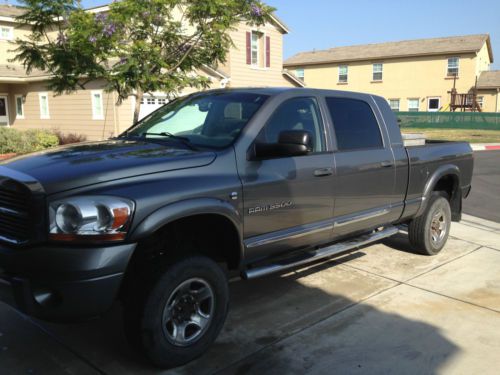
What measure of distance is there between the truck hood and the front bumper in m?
0.41

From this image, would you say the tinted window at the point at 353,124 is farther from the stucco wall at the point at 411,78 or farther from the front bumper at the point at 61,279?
the stucco wall at the point at 411,78

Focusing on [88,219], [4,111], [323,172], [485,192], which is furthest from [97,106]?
[88,219]

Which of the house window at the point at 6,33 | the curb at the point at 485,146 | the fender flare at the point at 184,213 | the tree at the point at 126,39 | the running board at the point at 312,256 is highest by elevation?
the house window at the point at 6,33

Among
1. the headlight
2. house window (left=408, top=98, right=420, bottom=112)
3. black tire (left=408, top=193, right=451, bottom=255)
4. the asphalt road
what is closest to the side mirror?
the headlight

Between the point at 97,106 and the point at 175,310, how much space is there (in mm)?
17220

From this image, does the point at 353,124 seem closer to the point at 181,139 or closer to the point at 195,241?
the point at 181,139

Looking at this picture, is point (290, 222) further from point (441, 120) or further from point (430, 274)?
point (441, 120)

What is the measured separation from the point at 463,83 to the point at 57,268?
39.0 meters

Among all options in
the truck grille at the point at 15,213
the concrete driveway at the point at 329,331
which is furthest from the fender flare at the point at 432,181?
the truck grille at the point at 15,213

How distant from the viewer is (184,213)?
328cm

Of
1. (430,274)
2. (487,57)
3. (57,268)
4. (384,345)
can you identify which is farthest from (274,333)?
(487,57)

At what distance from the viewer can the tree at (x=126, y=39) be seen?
Result: 8.52 m

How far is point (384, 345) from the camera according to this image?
12.4ft

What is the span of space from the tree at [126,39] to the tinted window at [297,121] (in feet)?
16.1
